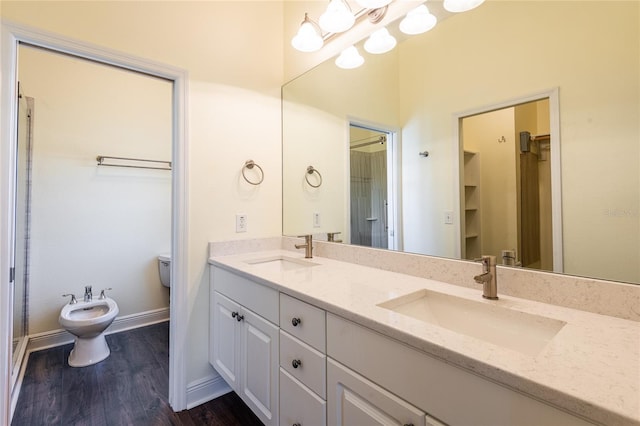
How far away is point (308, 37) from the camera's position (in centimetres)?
169

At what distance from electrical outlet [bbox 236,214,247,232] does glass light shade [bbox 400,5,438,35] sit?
1362mm

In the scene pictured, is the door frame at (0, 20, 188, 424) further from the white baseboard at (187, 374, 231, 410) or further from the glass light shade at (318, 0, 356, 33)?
the glass light shade at (318, 0, 356, 33)

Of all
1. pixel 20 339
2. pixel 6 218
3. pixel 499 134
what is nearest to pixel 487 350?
pixel 499 134

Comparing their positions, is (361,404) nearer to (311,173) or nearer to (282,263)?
(282,263)

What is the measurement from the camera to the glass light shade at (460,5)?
1177 mm

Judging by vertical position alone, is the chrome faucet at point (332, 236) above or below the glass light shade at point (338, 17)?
below

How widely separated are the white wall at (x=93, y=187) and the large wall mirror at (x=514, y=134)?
210 cm

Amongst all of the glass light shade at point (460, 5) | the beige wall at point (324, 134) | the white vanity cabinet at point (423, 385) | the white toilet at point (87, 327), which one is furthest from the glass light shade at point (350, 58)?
the white toilet at point (87, 327)

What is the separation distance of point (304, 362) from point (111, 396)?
4.90 ft

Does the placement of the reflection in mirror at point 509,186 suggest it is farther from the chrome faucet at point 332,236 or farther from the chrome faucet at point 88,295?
the chrome faucet at point 88,295

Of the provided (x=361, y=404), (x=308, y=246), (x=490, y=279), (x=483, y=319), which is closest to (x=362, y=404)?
(x=361, y=404)

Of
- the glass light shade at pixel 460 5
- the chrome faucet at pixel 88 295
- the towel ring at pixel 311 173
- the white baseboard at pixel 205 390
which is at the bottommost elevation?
the white baseboard at pixel 205 390

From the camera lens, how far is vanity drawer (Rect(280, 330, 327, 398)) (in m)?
0.99

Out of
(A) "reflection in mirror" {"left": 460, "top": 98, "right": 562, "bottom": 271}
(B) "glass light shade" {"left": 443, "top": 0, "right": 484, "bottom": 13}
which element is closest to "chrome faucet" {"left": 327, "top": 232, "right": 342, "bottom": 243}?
(A) "reflection in mirror" {"left": 460, "top": 98, "right": 562, "bottom": 271}
